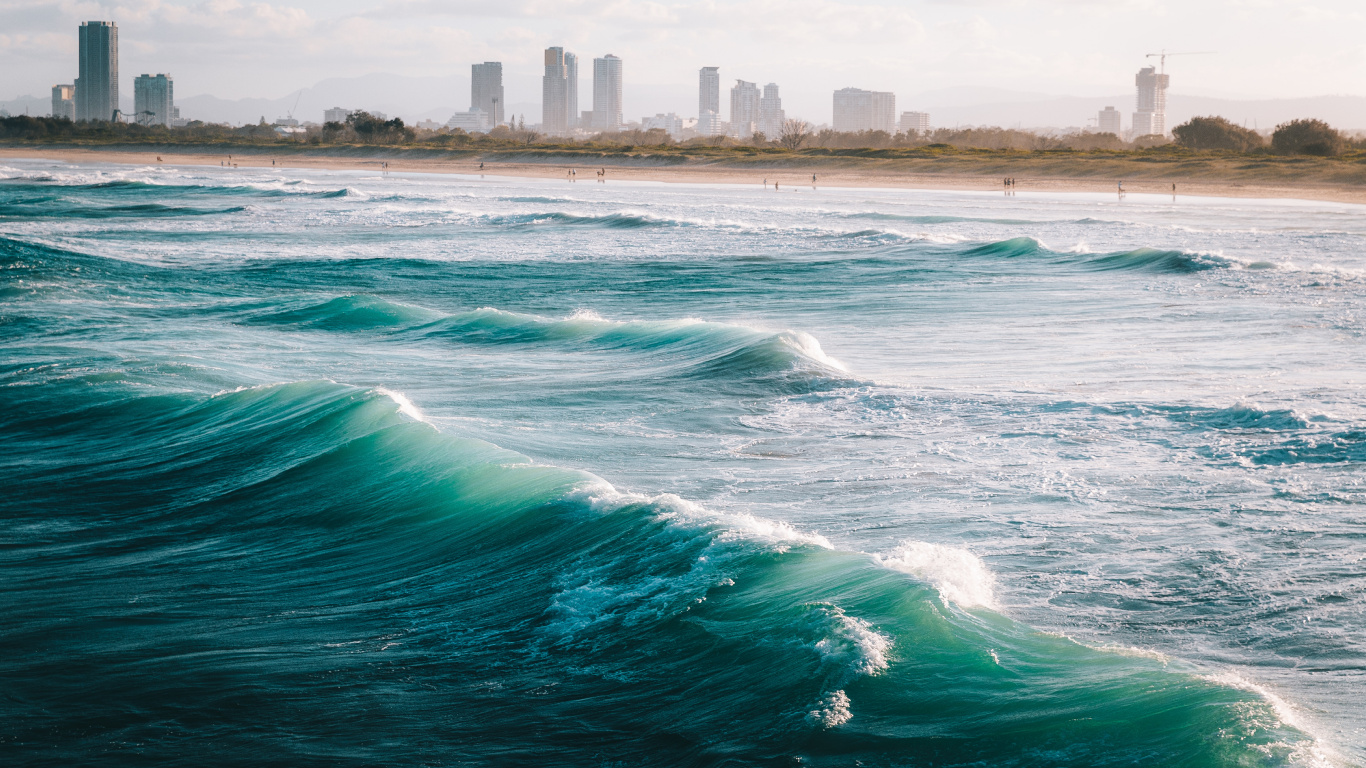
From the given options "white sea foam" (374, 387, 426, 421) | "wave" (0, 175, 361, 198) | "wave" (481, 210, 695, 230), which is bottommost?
"white sea foam" (374, 387, 426, 421)

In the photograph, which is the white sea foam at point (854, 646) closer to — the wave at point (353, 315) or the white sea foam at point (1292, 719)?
the white sea foam at point (1292, 719)

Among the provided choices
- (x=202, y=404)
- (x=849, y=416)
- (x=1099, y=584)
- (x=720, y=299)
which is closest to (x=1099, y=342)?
(x=849, y=416)

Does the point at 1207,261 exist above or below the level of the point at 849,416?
above

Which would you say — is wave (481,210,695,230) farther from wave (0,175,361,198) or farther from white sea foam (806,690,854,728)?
white sea foam (806,690,854,728)

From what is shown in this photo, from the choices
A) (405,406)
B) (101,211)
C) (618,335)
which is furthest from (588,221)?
(405,406)

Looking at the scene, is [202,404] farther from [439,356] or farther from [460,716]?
[460,716]

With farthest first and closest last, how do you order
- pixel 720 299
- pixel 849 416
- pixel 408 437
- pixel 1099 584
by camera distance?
pixel 720 299 → pixel 849 416 → pixel 408 437 → pixel 1099 584

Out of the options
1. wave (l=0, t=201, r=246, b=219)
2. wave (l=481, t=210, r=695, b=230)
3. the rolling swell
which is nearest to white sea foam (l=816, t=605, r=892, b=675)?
the rolling swell
